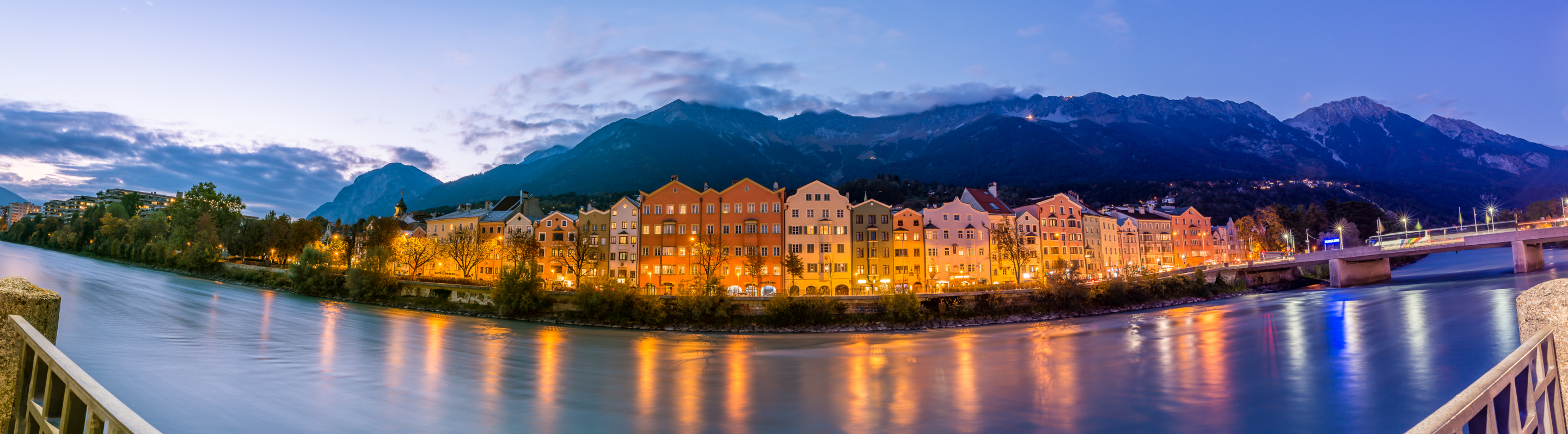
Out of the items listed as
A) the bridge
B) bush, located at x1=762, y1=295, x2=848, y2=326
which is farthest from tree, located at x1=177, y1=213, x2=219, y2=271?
the bridge

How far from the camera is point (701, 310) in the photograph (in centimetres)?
4644

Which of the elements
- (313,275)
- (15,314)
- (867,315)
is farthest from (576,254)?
(15,314)

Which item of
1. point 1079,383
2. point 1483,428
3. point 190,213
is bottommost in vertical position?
point 1079,383

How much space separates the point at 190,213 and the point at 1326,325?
12106 cm

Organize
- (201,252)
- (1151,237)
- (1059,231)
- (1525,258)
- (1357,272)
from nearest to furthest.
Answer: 1. (1525,258)
2. (1357,272)
3. (1059,231)
4. (201,252)
5. (1151,237)

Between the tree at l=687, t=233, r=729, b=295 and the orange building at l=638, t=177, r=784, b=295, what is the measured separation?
112 mm

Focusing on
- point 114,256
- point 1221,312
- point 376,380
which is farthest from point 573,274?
point 114,256

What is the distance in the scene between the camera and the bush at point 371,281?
56.2m

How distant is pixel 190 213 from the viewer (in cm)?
8644

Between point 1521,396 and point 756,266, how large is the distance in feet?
169

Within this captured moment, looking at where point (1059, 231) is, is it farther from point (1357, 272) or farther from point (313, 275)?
point (313, 275)

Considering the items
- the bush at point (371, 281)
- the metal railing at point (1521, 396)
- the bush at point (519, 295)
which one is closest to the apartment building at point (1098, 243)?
the bush at point (519, 295)

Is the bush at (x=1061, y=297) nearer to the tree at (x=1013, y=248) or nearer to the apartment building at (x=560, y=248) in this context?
the tree at (x=1013, y=248)

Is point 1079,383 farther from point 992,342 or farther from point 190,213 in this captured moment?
point 190,213
